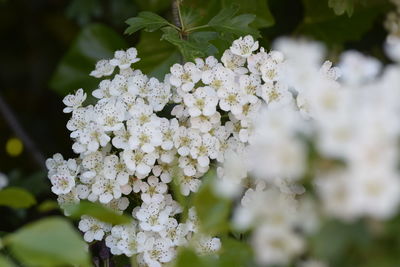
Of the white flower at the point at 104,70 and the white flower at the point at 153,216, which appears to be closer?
the white flower at the point at 153,216

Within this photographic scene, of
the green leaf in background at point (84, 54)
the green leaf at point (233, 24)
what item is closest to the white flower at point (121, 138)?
the green leaf at point (233, 24)

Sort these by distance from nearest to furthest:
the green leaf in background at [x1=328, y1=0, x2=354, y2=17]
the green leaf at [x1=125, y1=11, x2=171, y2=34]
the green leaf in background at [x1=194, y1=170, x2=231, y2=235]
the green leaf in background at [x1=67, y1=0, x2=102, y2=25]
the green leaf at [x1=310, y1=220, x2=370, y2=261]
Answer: the green leaf at [x1=310, y1=220, x2=370, y2=261] → the green leaf in background at [x1=194, y1=170, x2=231, y2=235] → the green leaf at [x1=125, y1=11, x2=171, y2=34] → the green leaf in background at [x1=328, y1=0, x2=354, y2=17] → the green leaf in background at [x1=67, y1=0, x2=102, y2=25]

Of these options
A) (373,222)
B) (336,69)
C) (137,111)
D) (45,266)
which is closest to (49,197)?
(137,111)

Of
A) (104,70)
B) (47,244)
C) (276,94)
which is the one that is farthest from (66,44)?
(47,244)

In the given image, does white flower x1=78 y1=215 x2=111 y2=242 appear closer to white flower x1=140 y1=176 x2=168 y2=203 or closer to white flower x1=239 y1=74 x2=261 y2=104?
white flower x1=140 y1=176 x2=168 y2=203

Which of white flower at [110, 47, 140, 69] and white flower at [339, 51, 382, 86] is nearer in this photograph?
white flower at [339, 51, 382, 86]

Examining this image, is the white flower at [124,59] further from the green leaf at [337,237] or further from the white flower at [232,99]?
the green leaf at [337,237]

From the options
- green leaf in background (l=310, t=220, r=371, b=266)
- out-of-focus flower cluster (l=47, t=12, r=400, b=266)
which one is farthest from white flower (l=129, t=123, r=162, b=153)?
green leaf in background (l=310, t=220, r=371, b=266)
